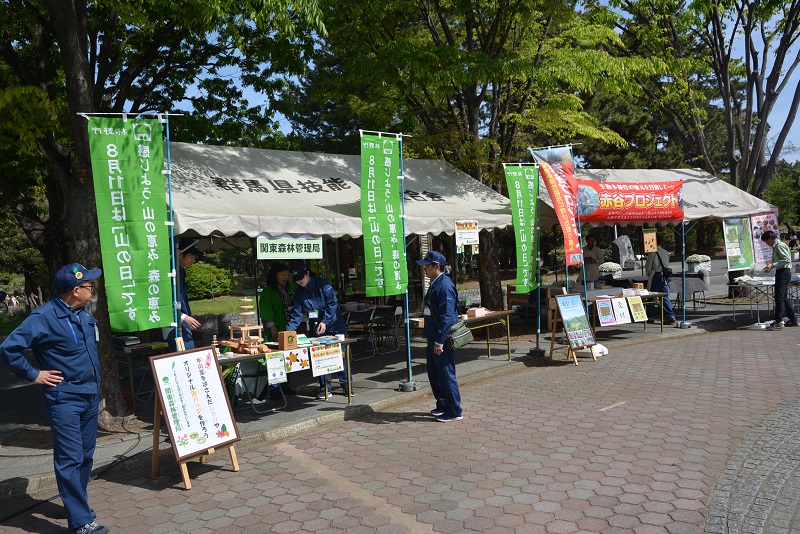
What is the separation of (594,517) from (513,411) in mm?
3078

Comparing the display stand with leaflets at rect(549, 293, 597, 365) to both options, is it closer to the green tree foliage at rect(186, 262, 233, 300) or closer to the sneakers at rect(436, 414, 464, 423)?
the sneakers at rect(436, 414, 464, 423)

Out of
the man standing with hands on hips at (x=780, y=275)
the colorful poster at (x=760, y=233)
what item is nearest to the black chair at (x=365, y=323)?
the man standing with hands on hips at (x=780, y=275)

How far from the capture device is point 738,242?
44.4ft

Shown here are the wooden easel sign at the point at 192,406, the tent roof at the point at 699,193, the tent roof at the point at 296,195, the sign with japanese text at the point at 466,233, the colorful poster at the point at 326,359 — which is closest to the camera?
the wooden easel sign at the point at 192,406

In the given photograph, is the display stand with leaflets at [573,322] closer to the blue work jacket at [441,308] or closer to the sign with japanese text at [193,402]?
the blue work jacket at [441,308]

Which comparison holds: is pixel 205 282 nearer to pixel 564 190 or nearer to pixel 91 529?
pixel 564 190

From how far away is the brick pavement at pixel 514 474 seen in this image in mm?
4473

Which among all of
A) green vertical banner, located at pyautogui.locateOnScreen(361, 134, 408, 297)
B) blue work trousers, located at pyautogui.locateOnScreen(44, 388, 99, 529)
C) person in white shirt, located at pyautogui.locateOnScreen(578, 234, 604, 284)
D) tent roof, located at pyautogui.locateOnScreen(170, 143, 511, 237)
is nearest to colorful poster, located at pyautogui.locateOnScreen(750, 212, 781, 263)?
person in white shirt, located at pyautogui.locateOnScreen(578, 234, 604, 284)

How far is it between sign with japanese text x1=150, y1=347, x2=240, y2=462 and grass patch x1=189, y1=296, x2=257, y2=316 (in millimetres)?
14322

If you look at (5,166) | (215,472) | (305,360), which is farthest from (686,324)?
(5,166)

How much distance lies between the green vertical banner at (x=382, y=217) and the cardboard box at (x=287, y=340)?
123 cm

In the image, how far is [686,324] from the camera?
13312 millimetres

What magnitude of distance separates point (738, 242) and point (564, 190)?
542 cm

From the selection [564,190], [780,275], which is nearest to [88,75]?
[564,190]
